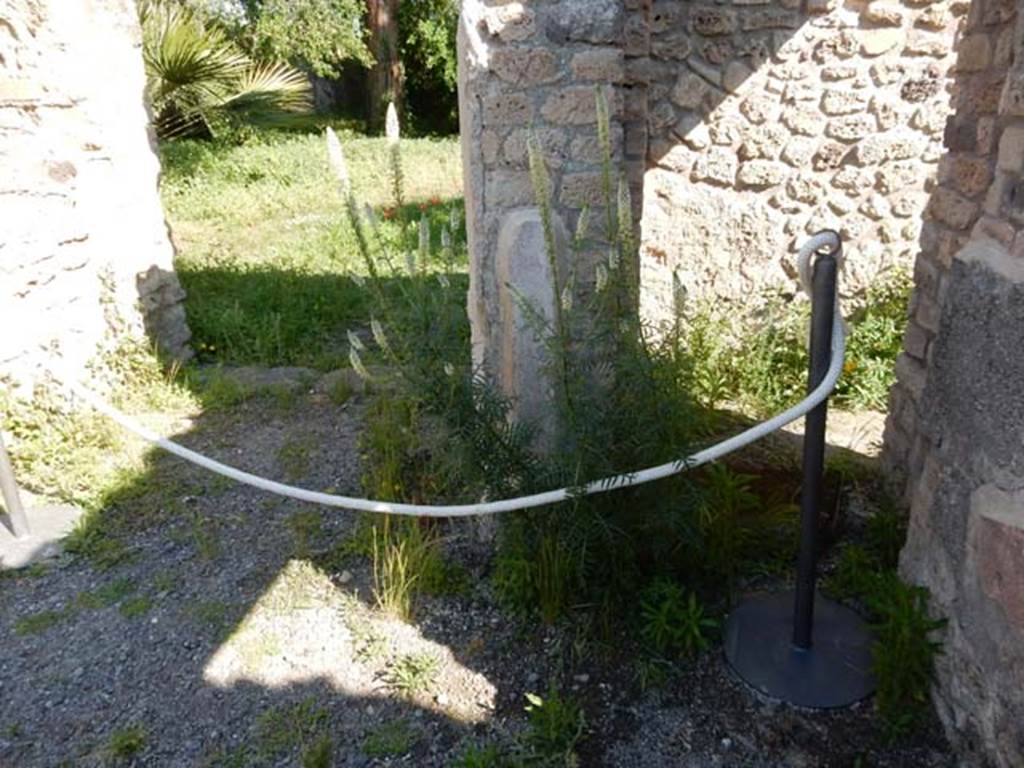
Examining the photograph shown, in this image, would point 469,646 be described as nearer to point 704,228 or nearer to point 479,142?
point 479,142

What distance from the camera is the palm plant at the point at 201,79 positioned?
7.25 meters

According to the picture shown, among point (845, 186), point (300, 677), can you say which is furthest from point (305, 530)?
point (845, 186)

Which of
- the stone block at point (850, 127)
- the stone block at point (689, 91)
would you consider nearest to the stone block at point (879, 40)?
the stone block at point (850, 127)

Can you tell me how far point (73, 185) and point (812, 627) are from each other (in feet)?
12.7

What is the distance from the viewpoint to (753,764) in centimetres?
195

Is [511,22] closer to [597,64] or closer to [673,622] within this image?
[597,64]

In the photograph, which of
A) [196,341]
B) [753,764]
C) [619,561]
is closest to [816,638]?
[753,764]

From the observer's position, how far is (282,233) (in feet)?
24.4

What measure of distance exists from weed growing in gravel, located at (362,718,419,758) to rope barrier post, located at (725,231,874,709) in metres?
0.95

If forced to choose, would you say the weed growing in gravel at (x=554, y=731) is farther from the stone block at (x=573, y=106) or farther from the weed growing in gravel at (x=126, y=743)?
the stone block at (x=573, y=106)

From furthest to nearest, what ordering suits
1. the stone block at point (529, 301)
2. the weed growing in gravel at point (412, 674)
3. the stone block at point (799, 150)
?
the stone block at point (799, 150)
the stone block at point (529, 301)
the weed growing in gravel at point (412, 674)

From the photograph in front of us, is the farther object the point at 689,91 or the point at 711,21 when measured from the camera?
the point at 689,91

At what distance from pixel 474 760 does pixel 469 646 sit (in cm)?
49

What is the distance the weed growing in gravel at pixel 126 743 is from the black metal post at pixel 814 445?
6.16 ft
